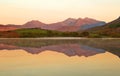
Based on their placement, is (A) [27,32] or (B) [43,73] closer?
(B) [43,73]

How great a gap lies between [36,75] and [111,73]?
12.4 feet

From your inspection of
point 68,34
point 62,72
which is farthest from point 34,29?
point 62,72

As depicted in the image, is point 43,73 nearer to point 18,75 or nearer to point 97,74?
point 18,75

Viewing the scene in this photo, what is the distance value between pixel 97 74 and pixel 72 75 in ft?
4.06

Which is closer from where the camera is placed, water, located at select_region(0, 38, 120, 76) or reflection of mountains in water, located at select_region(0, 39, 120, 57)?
water, located at select_region(0, 38, 120, 76)

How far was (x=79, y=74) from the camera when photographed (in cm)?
1353

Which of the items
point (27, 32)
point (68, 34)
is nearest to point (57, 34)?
point (68, 34)

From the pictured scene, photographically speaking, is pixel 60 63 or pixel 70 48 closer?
pixel 60 63

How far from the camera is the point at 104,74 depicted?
1351 cm

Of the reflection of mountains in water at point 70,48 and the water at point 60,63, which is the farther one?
the reflection of mountains in water at point 70,48

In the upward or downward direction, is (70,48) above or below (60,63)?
below

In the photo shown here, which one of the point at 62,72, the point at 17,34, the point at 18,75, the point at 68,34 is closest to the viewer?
the point at 18,75

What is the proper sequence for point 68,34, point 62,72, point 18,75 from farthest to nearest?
1. point 68,34
2. point 62,72
3. point 18,75

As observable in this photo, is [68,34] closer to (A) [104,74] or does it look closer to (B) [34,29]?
(B) [34,29]
